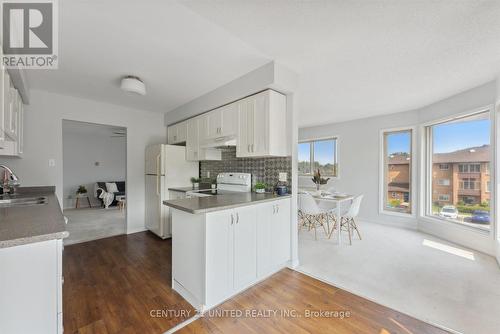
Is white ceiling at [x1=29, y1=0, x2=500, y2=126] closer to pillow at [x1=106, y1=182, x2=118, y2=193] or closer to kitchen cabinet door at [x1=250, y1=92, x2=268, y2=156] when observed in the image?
kitchen cabinet door at [x1=250, y1=92, x2=268, y2=156]

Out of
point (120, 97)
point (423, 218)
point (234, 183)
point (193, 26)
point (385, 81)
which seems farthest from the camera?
point (423, 218)

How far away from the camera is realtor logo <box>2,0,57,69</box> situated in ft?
4.88

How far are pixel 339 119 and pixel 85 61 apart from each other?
4.86 m

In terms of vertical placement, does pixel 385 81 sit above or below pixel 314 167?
above

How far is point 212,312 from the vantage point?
1.78 meters

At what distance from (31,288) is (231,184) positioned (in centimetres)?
230

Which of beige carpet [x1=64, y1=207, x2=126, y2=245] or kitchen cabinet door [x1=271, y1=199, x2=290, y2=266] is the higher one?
kitchen cabinet door [x1=271, y1=199, x2=290, y2=266]

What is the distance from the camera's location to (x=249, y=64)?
2.35m

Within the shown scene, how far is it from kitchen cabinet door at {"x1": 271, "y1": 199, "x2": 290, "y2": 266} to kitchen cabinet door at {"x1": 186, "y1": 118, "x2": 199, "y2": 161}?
1.82 metres

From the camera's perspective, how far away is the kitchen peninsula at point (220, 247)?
1773 millimetres

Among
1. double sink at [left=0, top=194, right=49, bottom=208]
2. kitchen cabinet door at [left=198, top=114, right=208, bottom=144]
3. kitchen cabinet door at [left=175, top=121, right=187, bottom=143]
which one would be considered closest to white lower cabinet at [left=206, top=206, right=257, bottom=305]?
kitchen cabinet door at [left=198, top=114, right=208, bottom=144]

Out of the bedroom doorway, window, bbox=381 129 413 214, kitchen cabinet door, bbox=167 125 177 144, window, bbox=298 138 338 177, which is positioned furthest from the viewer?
the bedroom doorway

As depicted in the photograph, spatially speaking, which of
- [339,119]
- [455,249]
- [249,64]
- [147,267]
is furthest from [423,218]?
[147,267]

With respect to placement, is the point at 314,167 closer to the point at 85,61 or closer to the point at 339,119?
the point at 339,119
